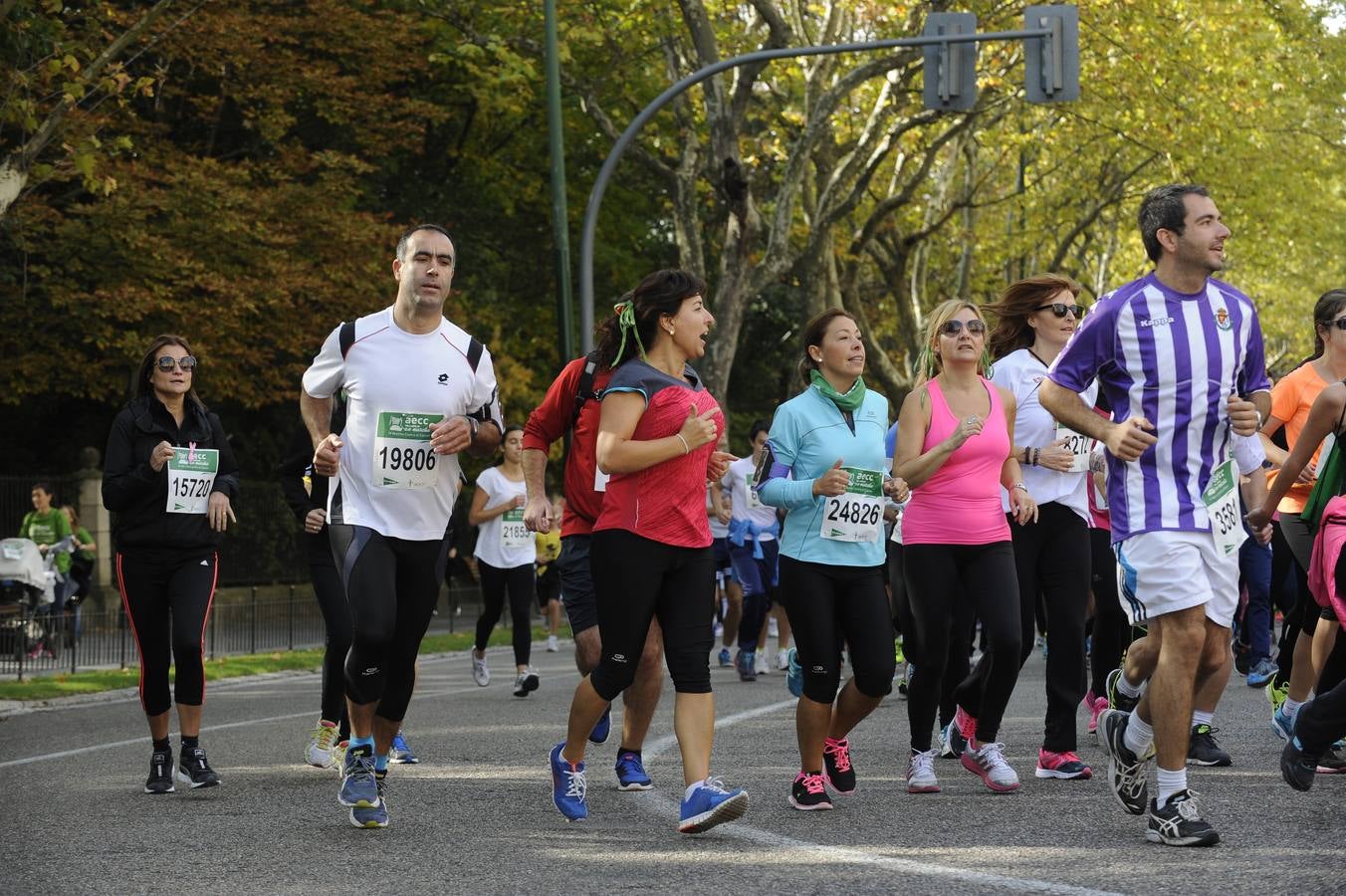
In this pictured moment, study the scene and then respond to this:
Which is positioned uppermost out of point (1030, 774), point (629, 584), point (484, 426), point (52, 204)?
point (52, 204)

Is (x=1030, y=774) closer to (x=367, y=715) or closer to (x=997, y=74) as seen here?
(x=367, y=715)

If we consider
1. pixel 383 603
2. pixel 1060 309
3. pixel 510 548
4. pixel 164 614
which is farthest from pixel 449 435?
pixel 510 548

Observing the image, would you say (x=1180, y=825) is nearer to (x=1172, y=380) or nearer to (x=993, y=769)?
(x=1172, y=380)

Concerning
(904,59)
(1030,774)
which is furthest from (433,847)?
(904,59)

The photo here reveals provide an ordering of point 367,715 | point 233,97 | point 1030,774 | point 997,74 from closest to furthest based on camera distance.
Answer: point 367,715, point 1030,774, point 233,97, point 997,74

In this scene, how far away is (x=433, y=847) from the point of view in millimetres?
6820

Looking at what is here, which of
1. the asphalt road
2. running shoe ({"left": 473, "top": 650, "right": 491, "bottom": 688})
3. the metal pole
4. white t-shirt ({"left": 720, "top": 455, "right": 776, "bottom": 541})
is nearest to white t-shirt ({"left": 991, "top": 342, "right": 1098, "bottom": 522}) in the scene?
the asphalt road

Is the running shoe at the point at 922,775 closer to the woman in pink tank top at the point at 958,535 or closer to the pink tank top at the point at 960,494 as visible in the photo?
the woman in pink tank top at the point at 958,535

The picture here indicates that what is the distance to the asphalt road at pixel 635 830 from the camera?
19.7 ft

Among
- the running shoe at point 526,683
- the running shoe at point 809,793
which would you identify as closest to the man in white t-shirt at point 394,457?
the running shoe at point 809,793

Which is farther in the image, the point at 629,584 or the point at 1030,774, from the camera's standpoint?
the point at 1030,774

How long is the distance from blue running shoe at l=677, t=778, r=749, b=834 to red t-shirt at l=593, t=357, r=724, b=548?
35.5 inches

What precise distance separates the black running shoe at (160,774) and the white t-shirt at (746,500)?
7522 millimetres

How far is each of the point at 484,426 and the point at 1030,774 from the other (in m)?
2.86
